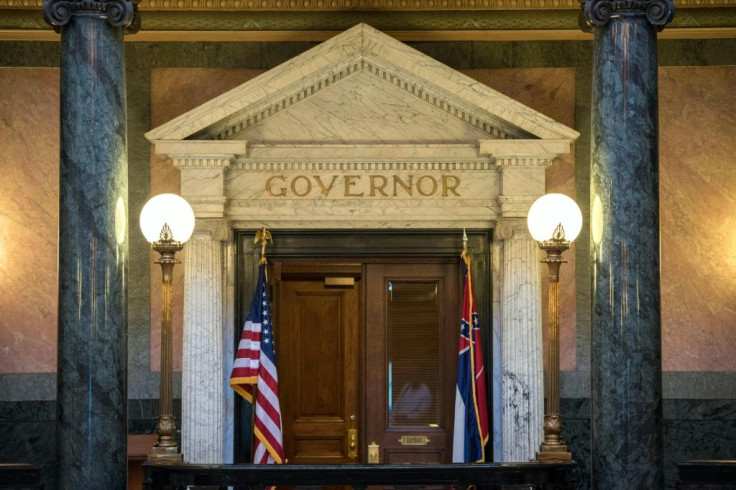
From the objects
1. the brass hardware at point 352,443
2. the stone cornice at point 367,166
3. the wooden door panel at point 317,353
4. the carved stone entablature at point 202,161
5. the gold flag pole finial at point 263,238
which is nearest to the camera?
the carved stone entablature at point 202,161

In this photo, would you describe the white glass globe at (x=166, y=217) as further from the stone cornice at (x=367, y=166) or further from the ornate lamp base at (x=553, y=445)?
the ornate lamp base at (x=553, y=445)

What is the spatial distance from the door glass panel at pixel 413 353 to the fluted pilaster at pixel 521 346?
86cm

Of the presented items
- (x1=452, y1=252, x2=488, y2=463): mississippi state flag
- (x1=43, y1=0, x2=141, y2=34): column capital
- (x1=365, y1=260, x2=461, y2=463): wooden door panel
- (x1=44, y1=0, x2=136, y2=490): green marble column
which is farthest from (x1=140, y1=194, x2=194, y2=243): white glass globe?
(x1=452, y1=252, x2=488, y2=463): mississippi state flag

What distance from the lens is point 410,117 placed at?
11.4 meters

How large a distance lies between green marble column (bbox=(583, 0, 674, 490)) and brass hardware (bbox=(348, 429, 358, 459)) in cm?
374

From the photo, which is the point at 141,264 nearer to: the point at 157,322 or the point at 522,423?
the point at 157,322

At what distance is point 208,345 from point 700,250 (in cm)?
450

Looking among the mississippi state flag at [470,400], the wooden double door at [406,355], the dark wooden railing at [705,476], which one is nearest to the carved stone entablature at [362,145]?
the wooden double door at [406,355]

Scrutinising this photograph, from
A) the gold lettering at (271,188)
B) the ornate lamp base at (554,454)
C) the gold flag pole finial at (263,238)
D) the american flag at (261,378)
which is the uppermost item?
the gold lettering at (271,188)

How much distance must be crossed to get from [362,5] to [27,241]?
3727mm

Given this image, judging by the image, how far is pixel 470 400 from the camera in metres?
11.4

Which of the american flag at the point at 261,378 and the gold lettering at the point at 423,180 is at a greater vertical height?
the gold lettering at the point at 423,180

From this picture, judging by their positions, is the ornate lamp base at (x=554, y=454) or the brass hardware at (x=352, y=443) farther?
the brass hardware at (x=352, y=443)

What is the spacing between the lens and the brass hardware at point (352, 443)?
12186 mm
